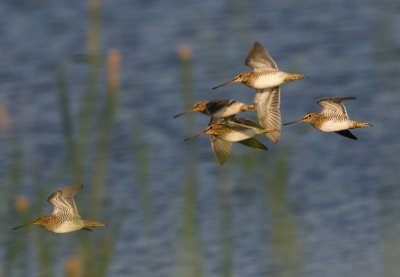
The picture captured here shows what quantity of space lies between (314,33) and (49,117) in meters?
3.36

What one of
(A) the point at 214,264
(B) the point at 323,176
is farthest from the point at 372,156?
(A) the point at 214,264

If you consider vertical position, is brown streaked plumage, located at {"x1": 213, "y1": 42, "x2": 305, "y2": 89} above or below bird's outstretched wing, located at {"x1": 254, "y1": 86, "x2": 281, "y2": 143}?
above

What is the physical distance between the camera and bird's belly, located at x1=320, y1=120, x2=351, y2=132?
15.8 ft

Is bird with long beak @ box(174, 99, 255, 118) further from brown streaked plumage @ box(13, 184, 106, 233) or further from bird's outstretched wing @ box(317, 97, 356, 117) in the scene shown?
brown streaked plumage @ box(13, 184, 106, 233)

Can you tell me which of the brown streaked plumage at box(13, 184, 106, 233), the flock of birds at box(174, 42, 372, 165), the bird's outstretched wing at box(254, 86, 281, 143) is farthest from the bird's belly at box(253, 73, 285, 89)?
the brown streaked plumage at box(13, 184, 106, 233)

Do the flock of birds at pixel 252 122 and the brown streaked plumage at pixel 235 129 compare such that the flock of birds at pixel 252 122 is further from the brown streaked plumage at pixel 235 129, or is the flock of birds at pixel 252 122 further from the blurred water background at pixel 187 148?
the blurred water background at pixel 187 148

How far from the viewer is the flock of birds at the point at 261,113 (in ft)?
15.6

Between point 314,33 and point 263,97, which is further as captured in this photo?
point 314,33

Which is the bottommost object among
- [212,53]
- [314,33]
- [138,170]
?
[314,33]

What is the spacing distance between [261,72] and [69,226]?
0.94 meters

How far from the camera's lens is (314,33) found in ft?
44.5


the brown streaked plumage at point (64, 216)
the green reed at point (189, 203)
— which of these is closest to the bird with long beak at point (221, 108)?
the brown streaked plumage at point (64, 216)

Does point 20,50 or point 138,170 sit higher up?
point 138,170

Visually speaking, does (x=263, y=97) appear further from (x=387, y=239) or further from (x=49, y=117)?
(x=49, y=117)
